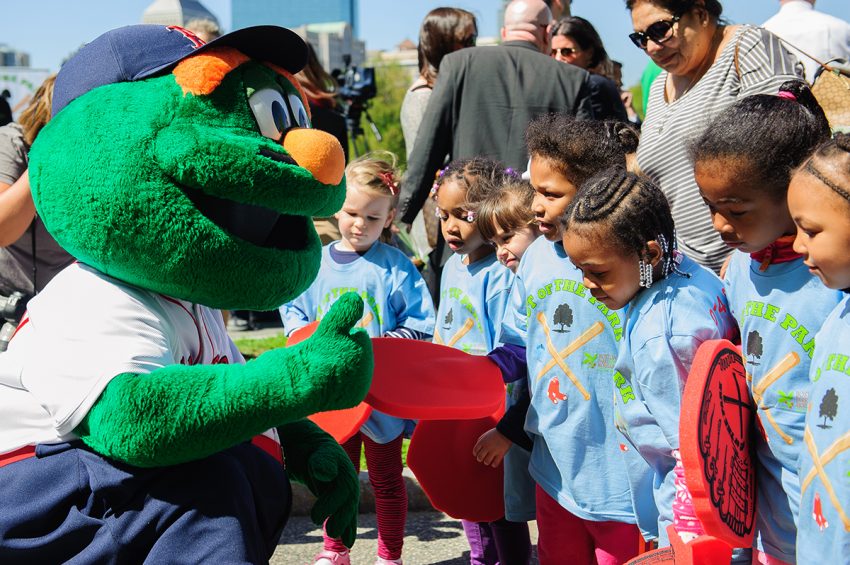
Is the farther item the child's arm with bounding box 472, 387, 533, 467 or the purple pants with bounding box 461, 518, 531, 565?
the purple pants with bounding box 461, 518, 531, 565

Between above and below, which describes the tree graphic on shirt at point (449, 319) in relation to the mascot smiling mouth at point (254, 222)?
below

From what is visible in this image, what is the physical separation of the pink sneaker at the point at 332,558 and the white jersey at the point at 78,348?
178 cm

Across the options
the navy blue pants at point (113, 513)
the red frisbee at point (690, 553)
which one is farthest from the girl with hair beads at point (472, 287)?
the navy blue pants at point (113, 513)

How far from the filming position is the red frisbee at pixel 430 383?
256 centimetres

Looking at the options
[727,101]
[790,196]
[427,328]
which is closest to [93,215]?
[790,196]

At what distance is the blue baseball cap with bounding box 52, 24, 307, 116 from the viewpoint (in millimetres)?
2078

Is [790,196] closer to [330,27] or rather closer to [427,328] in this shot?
[427,328]

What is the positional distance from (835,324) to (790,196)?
296 mm

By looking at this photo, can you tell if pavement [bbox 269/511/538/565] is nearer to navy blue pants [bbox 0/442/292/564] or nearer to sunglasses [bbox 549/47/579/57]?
navy blue pants [bbox 0/442/292/564]

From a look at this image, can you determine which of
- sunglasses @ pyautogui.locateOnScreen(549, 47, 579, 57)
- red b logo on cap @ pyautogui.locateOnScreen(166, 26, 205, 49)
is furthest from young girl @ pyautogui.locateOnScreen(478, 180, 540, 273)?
sunglasses @ pyautogui.locateOnScreen(549, 47, 579, 57)

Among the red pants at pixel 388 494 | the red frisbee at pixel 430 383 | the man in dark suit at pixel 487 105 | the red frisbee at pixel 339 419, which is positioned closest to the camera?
the red frisbee at pixel 430 383

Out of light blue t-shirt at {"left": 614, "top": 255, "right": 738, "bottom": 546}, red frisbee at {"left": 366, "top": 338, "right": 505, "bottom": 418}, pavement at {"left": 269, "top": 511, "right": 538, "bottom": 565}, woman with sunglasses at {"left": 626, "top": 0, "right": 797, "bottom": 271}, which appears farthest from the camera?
pavement at {"left": 269, "top": 511, "right": 538, "bottom": 565}

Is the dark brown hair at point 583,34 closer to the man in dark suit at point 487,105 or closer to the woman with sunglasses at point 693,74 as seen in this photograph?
the man in dark suit at point 487,105

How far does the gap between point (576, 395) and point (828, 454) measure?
103 centimetres
